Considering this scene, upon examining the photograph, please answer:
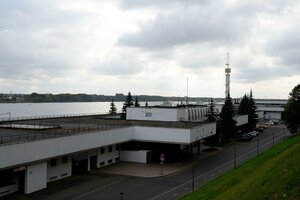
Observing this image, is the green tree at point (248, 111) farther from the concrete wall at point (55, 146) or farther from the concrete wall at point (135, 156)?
the concrete wall at point (55, 146)

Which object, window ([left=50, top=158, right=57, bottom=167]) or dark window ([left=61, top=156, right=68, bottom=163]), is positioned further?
dark window ([left=61, top=156, right=68, bottom=163])

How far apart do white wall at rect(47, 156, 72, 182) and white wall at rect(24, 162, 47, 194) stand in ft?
6.81

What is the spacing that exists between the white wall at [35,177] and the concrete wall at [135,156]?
15843mm

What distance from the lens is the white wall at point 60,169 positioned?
1406 inches

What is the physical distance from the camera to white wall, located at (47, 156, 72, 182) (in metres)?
35.7

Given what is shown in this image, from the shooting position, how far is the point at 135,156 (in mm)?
47594

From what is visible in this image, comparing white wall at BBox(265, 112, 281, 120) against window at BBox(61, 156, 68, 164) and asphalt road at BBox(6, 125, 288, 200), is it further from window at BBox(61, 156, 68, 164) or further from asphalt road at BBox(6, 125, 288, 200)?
window at BBox(61, 156, 68, 164)

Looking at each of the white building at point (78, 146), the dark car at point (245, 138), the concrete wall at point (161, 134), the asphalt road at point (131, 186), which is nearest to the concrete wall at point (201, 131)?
the white building at point (78, 146)

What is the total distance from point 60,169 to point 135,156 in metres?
12.7

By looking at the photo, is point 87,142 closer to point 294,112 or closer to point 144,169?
point 144,169

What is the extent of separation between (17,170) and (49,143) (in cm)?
395

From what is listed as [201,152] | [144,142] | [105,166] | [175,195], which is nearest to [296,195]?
[175,195]

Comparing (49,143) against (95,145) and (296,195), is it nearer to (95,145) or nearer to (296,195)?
(95,145)

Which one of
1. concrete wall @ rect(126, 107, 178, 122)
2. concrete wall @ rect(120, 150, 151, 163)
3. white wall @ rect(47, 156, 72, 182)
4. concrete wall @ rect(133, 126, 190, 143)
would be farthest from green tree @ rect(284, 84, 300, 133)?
white wall @ rect(47, 156, 72, 182)
